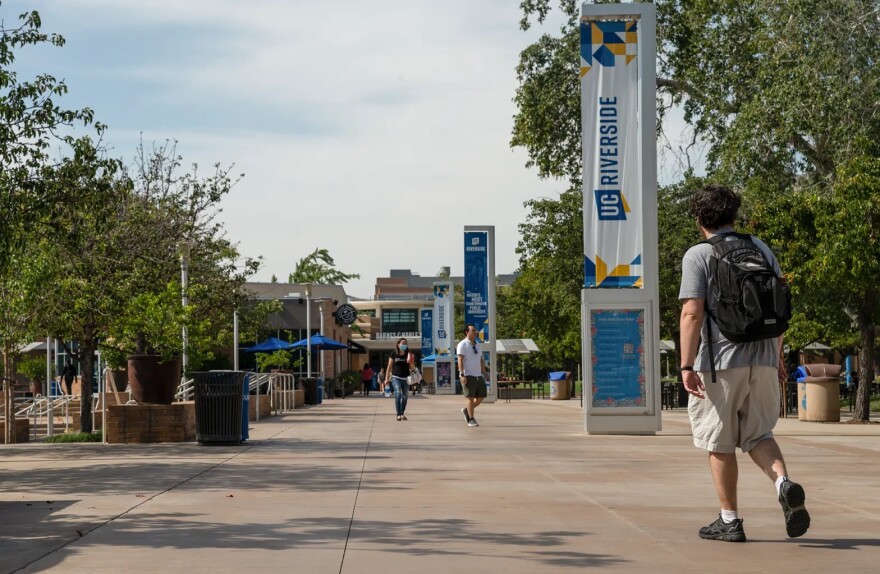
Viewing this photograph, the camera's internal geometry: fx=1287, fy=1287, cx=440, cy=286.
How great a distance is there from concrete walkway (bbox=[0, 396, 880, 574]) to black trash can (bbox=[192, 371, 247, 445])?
0.45 metres

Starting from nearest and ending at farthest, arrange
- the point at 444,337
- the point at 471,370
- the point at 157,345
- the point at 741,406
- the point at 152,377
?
the point at 741,406, the point at 152,377, the point at 157,345, the point at 471,370, the point at 444,337

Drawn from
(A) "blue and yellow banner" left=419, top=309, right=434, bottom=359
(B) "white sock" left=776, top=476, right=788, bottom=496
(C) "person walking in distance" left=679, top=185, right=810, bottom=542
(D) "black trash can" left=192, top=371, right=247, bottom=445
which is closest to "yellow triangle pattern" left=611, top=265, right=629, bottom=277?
(D) "black trash can" left=192, top=371, right=247, bottom=445

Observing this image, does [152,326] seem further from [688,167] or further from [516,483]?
[688,167]

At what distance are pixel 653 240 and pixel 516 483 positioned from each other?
8770 mm

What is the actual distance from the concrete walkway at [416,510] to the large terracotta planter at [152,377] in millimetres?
1434

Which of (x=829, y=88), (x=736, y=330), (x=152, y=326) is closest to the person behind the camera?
(x=736, y=330)

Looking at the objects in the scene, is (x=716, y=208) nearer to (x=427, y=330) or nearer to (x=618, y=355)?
(x=618, y=355)

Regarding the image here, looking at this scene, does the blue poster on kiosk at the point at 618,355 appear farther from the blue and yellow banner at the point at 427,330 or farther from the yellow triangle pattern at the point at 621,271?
the blue and yellow banner at the point at 427,330

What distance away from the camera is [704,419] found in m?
7.31

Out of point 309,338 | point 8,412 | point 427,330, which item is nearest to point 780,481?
point 8,412

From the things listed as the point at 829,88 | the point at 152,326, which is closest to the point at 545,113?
the point at 829,88

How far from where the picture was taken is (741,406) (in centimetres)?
725

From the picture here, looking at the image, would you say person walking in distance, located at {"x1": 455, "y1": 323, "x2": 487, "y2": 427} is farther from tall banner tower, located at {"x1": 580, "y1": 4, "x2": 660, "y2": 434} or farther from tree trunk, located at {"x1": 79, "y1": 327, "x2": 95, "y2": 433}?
tree trunk, located at {"x1": 79, "y1": 327, "x2": 95, "y2": 433}

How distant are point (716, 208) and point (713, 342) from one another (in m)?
0.79
